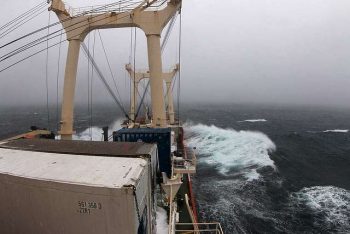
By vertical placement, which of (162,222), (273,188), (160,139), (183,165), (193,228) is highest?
(160,139)

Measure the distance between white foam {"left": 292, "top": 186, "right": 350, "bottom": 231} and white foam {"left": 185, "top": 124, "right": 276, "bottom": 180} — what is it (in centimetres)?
584

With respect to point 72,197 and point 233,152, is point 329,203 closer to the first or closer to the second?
point 233,152

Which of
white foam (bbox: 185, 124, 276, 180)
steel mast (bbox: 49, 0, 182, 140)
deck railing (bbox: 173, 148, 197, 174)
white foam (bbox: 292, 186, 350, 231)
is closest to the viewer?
deck railing (bbox: 173, 148, 197, 174)

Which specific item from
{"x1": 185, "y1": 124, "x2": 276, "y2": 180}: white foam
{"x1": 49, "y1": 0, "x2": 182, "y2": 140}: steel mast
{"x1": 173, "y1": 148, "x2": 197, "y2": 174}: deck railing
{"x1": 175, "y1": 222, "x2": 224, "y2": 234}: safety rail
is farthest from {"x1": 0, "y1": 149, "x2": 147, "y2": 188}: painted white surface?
{"x1": 185, "y1": 124, "x2": 276, "y2": 180}: white foam

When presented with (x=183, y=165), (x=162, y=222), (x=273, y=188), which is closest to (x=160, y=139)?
(x=183, y=165)

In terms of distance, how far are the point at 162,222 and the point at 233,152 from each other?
29861mm

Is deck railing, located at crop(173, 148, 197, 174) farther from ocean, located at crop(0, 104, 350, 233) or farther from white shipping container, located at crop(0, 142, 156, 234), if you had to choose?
white shipping container, located at crop(0, 142, 156, 234)

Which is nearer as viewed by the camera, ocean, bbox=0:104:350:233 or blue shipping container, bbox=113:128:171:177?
blue shipping container, bbox=113:128:171:177

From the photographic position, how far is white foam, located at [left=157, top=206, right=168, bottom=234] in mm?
10823

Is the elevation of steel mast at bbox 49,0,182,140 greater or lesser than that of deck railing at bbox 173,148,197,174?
greater

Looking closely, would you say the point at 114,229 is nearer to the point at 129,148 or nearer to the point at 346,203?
the point at 129,148

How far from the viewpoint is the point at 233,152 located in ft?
131

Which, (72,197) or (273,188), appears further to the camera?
(273,188)

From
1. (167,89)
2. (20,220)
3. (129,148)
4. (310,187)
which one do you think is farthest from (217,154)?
(20,220)
